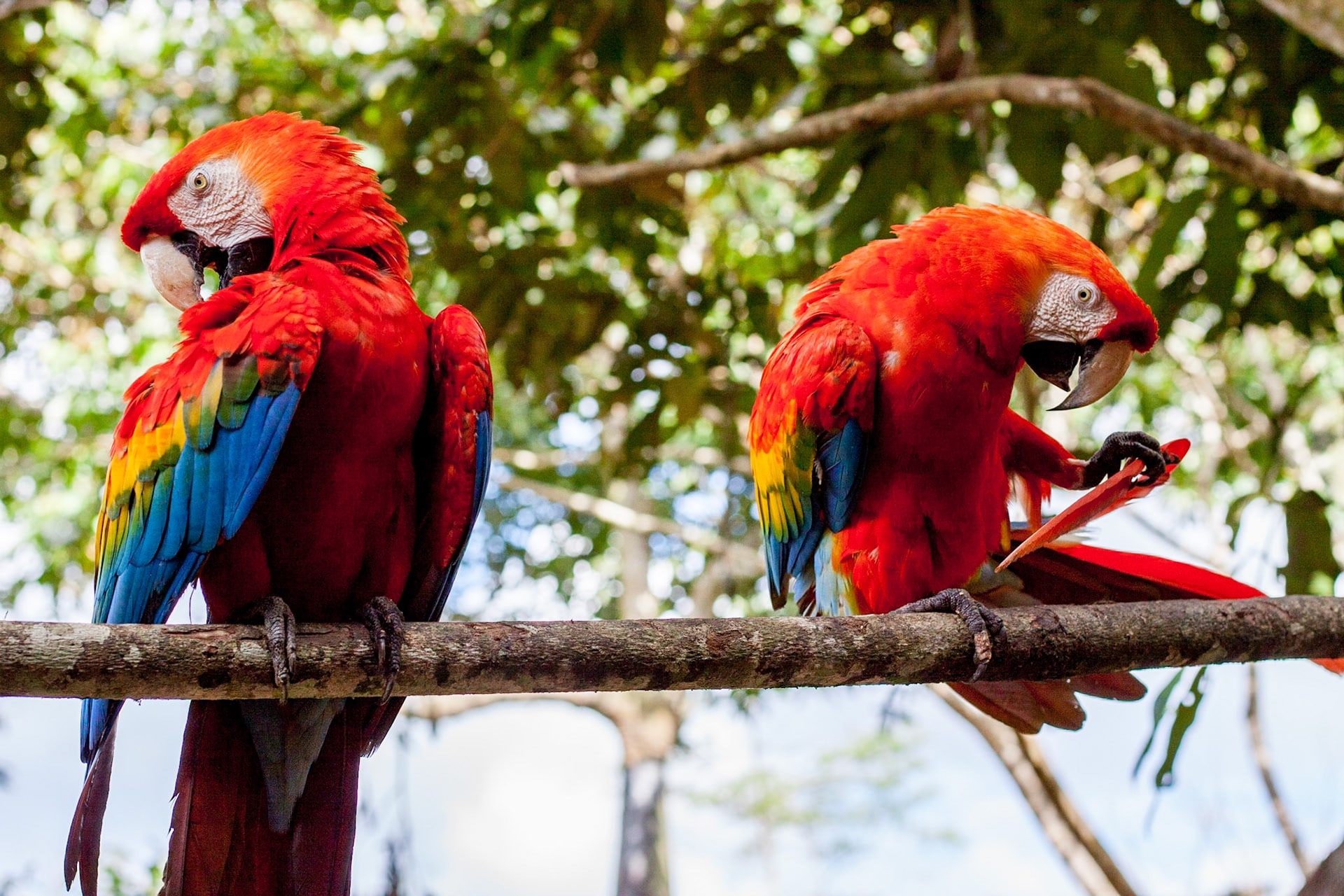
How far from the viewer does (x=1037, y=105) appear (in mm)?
2209

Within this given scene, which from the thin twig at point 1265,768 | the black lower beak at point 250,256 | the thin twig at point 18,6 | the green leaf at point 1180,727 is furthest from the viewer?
the thin twig at point 1265,768

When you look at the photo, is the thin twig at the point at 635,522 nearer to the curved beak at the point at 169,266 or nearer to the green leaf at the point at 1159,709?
the green leaf at the point at 1159,709

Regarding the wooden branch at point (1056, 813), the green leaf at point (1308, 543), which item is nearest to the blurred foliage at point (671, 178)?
the green leaf at point (1308, 543)

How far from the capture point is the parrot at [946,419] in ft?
5.32

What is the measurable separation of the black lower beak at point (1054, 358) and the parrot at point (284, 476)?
88cm

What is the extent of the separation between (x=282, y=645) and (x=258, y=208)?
0.69 metres

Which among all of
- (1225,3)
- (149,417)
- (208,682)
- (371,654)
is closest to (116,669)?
(208,682)

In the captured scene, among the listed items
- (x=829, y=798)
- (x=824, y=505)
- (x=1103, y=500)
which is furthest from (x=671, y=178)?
(x=829, y=798)

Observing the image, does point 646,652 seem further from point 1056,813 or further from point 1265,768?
point 1265,768

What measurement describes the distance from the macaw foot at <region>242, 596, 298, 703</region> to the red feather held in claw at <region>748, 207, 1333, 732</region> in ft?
2.70

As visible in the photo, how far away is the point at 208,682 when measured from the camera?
1.09 metres

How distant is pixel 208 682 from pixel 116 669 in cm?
10

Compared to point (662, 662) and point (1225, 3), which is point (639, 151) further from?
point (662, 662)

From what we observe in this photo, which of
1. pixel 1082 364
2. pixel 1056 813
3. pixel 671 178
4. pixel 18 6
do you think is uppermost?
pixel 18 6
